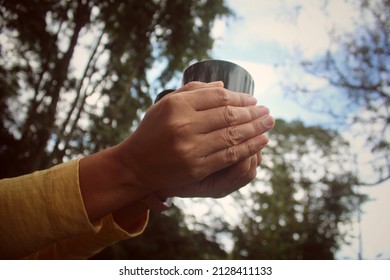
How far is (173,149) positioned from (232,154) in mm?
71

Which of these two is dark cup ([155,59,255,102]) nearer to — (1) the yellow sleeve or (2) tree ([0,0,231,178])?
(1) the yellow sleeve

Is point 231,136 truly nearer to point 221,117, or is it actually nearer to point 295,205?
point 221,117

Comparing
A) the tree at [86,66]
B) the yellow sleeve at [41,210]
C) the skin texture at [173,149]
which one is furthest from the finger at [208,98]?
the tree at [86,66]

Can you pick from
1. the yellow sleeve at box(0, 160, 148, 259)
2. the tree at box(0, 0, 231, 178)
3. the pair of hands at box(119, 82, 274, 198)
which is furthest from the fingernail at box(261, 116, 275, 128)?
the tree at box(0, 0, 231, 178)

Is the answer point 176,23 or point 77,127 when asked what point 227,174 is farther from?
point 176,23

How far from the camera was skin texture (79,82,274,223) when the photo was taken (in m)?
0.30

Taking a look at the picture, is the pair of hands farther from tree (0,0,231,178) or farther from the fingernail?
tree (0,0,231,178)

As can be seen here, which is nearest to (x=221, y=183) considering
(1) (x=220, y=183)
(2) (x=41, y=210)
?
(1) (x=220, y=183)

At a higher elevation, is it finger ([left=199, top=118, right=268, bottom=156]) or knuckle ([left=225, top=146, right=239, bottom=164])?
finger ([left=199, top=118, right=268, bottom=156])

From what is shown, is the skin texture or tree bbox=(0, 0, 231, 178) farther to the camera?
tree bbox=(0, 0, 231, 178)

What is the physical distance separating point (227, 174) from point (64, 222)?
7.6 inches

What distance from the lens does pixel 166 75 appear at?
2775 millimetres

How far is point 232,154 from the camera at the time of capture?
330mm
